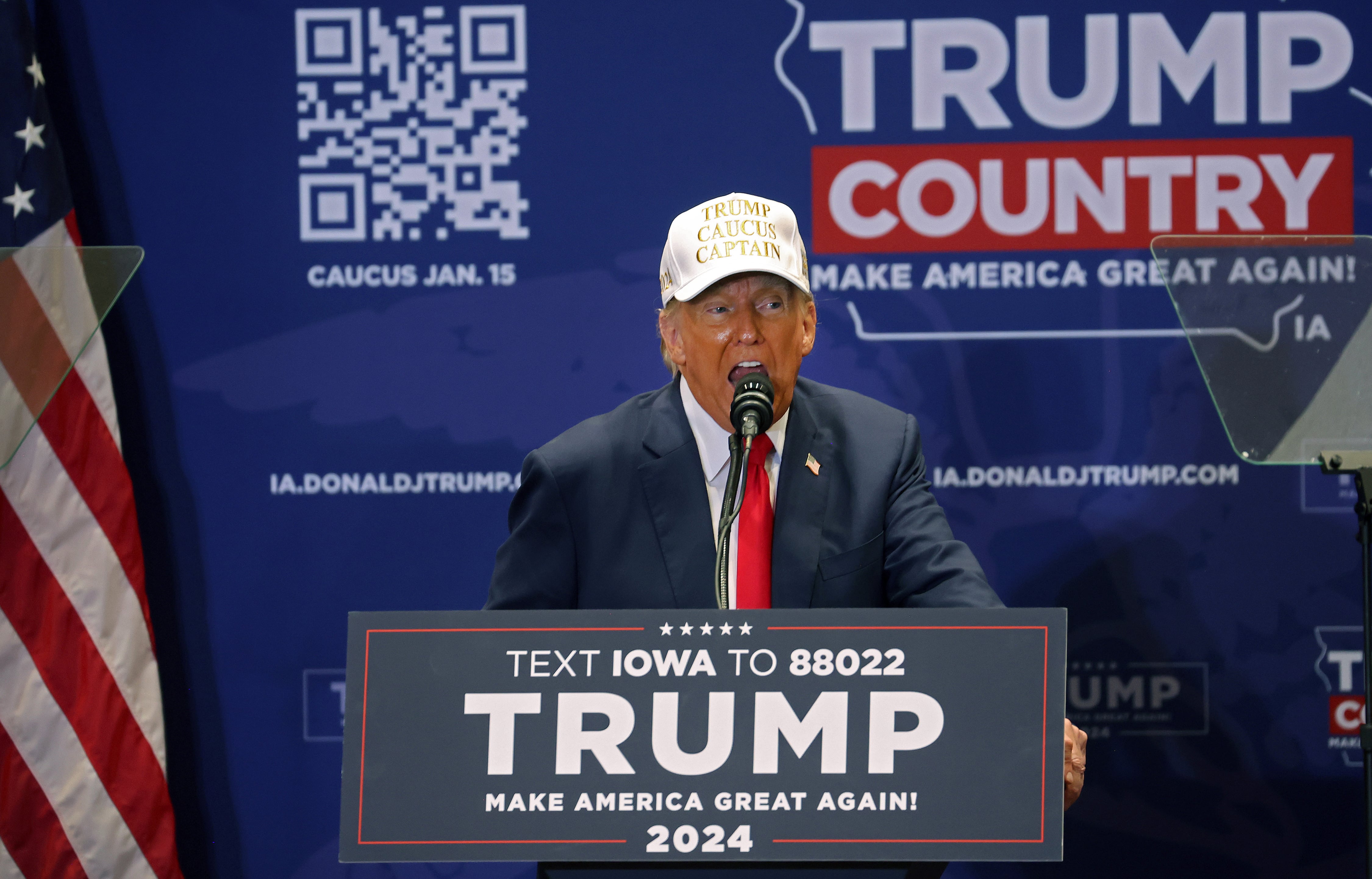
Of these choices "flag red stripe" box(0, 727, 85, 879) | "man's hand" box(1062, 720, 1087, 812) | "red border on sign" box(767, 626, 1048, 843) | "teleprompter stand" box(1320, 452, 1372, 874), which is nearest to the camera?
"red border on sign" box(767, 626, 1048, 843)

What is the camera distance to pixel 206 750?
2.78 m

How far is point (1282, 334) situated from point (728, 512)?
3.86ft

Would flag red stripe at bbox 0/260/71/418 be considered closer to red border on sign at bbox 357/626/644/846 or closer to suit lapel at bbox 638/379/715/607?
red border on sign at bbox 357/626/644/846

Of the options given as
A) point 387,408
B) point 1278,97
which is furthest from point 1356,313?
point 387,408

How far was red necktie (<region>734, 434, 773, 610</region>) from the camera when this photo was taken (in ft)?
5.42

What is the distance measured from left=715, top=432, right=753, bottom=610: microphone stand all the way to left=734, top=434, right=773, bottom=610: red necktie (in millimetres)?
362

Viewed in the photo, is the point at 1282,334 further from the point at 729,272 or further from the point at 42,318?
the point at 42,318

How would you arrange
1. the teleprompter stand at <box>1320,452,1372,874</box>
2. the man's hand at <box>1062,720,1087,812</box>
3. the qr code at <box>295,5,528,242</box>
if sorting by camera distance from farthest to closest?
the qr code at <box>295,5,528,242</box> → the teleprompter stand at <box>1320,452,1372,874</box> → the man's hand at <box>1062,720,1087,812</box>

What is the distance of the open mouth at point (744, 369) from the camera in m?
1.60

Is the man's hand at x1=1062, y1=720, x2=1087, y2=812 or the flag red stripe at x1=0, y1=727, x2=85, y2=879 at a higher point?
the man's hand at x1=1062, y1=720, x2=1087, y2=812

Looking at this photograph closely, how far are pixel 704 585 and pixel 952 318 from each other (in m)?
1.27

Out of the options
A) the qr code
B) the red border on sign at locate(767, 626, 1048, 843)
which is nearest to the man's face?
the red border on sign at locate(767, 626, 1048, 843)

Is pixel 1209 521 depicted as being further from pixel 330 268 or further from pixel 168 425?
pixel 168 425

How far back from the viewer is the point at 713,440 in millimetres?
1756
